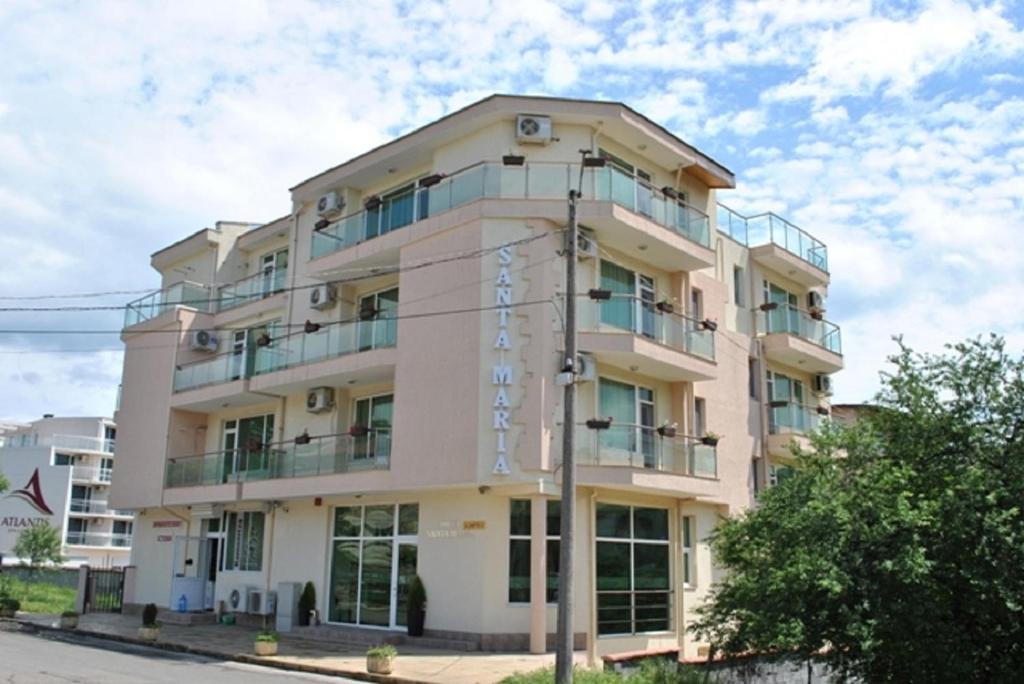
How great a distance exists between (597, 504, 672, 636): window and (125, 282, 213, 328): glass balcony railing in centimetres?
1583

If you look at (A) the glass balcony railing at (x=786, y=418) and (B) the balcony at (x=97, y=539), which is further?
(B) the balcony at (x=97, y=539)

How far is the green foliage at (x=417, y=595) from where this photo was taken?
2066cm

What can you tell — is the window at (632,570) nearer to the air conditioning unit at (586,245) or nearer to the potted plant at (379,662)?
the air conditioning unit at (586,245)

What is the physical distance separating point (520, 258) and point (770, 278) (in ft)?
42.2

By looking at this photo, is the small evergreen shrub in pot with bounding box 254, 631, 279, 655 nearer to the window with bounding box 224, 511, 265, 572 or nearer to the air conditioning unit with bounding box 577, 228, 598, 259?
the window with bounding box 224, 511, 265, 572

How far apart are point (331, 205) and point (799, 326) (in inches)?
596

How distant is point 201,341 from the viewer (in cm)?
2956

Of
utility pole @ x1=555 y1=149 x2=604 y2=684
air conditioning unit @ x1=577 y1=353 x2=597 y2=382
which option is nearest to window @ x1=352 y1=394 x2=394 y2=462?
air conditioning unit @ x1=577 y1=353 x2=597 y2=382

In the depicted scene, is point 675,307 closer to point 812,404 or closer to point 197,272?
point 812,404

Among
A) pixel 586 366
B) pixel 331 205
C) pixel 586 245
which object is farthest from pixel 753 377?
pixel 331 205

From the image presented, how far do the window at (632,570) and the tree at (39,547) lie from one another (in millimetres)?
41743

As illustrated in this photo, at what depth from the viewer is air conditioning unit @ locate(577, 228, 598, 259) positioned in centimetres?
2164

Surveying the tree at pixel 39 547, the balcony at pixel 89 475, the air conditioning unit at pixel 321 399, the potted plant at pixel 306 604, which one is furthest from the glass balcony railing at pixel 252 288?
the balcony at pixel 89 475

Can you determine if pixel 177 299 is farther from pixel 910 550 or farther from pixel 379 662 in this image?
pixel 910 550
